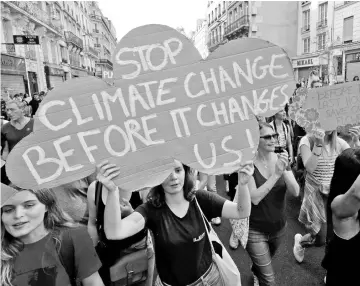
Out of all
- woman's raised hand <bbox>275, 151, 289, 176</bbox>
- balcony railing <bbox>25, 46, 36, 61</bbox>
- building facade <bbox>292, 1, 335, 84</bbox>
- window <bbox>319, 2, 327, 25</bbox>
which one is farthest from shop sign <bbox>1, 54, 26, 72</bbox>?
window <bbox>319, 2, 327, 25</bbox>

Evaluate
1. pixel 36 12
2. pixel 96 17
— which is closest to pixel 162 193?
pixel 36 12

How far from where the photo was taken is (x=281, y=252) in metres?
3.12

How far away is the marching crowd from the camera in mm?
1218

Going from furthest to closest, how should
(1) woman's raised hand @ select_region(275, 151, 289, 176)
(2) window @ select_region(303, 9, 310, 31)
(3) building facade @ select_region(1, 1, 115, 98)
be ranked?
(2) window @ select_region(303, 9, 310, 31) → (3) building facade @ select_region(1, 1, 115, 98) → (1) woman's raised hand @ select_region(275, 151, 289, 176)

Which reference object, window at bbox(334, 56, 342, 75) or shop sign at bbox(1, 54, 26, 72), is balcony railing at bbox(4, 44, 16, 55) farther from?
window at bbox(334, 56, 342, 75)

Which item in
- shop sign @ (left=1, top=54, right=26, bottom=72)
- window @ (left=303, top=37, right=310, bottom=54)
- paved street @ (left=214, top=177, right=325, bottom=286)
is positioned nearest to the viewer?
paved street @ (left=214, top=177, right=325, bottom=286)

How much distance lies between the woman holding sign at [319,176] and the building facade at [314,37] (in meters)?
18.4

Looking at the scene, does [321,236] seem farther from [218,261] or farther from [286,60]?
[286,60]

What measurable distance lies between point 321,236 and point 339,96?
1.40 metres

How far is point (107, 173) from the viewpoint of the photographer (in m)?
1.26

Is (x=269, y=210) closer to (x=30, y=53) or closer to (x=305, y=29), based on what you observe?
(x=30, y=53)

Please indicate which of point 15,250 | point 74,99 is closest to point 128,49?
point 74,99

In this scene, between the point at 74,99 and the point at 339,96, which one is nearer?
the point at 74,99

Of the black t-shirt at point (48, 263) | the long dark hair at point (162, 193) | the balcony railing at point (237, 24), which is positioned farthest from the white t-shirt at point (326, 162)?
the balcony railing at point (237, 24)
